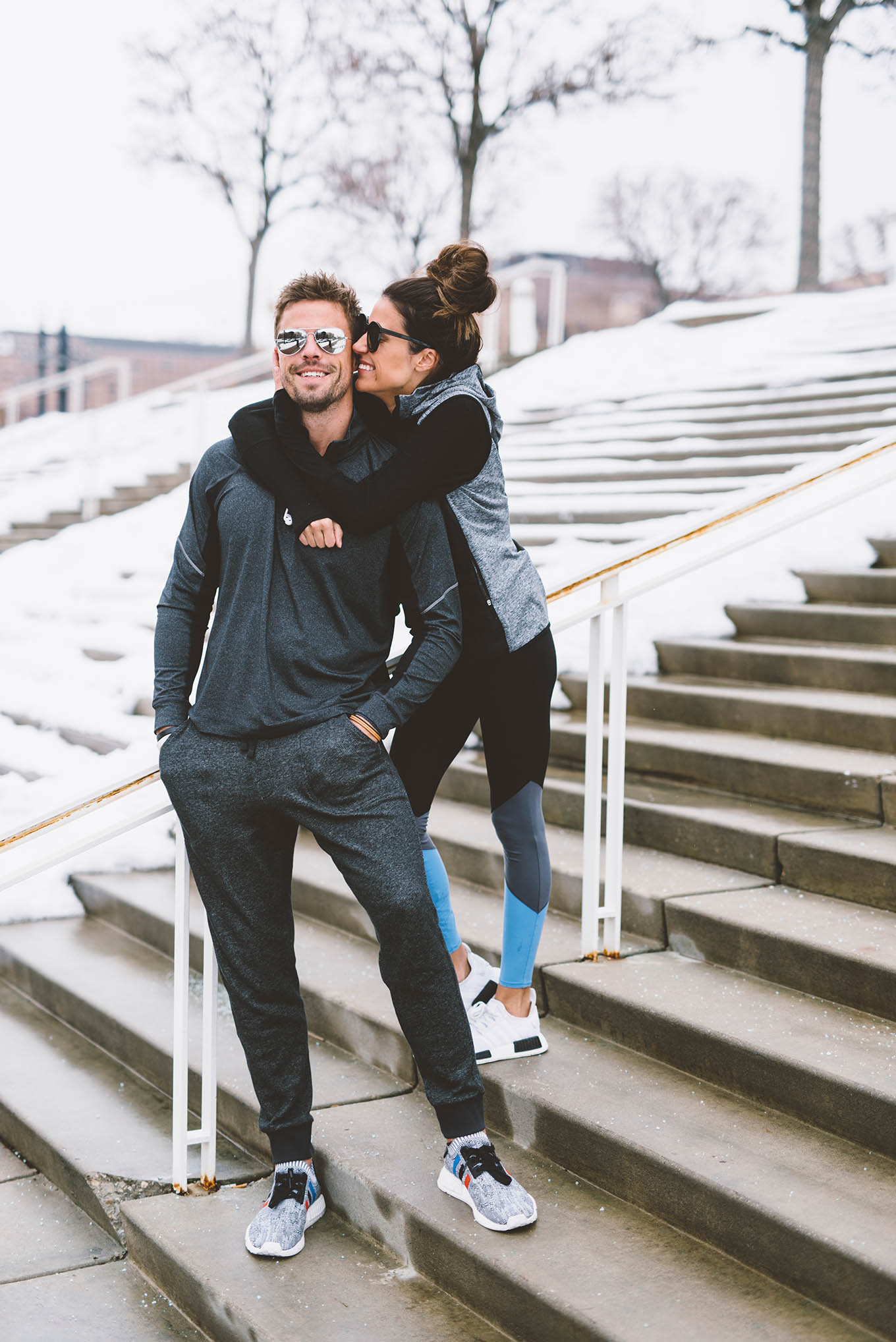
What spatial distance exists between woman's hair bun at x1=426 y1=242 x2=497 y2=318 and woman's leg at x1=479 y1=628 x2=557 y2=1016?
688 mm

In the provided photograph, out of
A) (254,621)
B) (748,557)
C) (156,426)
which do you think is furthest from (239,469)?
(156,426)

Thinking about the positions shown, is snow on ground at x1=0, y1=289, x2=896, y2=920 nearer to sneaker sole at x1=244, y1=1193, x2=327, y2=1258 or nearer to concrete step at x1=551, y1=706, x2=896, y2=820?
concrete step at x1=551, y1=706, x2=896, y2=820

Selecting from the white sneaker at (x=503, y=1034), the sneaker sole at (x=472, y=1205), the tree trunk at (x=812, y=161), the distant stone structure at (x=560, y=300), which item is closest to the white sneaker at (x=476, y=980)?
the white sneaker at (x=503, y=1034)

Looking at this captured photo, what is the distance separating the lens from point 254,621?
2.32 metres

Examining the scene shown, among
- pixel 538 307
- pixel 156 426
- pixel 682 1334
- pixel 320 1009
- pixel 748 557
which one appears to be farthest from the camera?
pixel 538 307

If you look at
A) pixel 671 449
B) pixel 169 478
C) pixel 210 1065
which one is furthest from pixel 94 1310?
pixel 169 478

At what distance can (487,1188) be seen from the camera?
2.36 m

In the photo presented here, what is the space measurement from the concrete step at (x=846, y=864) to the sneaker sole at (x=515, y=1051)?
873 mm

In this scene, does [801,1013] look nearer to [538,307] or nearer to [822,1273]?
[822,1273]

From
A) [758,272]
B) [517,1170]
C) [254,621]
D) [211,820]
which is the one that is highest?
[758,272]

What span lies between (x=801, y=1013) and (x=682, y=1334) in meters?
0.89

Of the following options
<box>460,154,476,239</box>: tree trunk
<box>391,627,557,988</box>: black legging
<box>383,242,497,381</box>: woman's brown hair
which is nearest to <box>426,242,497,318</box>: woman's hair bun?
<box>383,242,497,381</box>: woman's brown hair

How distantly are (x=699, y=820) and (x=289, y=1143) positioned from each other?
156cm

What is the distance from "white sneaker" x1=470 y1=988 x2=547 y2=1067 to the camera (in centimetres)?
→ 281
